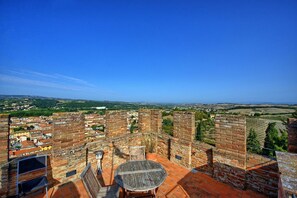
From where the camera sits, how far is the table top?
8.39ft

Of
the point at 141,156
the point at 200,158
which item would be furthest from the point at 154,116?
the point at 200,158

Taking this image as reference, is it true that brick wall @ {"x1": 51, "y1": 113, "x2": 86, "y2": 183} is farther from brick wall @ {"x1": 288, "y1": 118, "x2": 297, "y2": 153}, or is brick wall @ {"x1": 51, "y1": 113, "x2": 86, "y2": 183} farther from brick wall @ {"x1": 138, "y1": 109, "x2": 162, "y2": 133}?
brick wall @ {"x1": 288, "y1": 118, "x2": 297, "y2": 153}

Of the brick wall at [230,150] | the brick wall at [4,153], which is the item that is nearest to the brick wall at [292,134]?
the brick wall at [230,150]

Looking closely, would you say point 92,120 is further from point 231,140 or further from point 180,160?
point 231,140

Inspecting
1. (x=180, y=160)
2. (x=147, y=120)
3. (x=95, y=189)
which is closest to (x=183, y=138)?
(x=180, y=160)

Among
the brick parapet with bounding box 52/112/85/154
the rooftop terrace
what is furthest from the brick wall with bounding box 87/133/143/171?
the brick parapet with bounding box 52/112/85/154

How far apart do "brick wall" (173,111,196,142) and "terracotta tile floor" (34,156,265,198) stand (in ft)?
3.62

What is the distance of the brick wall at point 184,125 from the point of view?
4.47 meters

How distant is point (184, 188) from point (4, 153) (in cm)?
413

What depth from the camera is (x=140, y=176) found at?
288cm

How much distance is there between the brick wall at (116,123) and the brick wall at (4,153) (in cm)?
241

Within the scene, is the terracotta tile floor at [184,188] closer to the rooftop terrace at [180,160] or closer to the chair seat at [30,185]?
the rooftop terrace at [180,160]

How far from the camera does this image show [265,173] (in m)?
3.19

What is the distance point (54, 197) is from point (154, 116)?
12.7 feet
